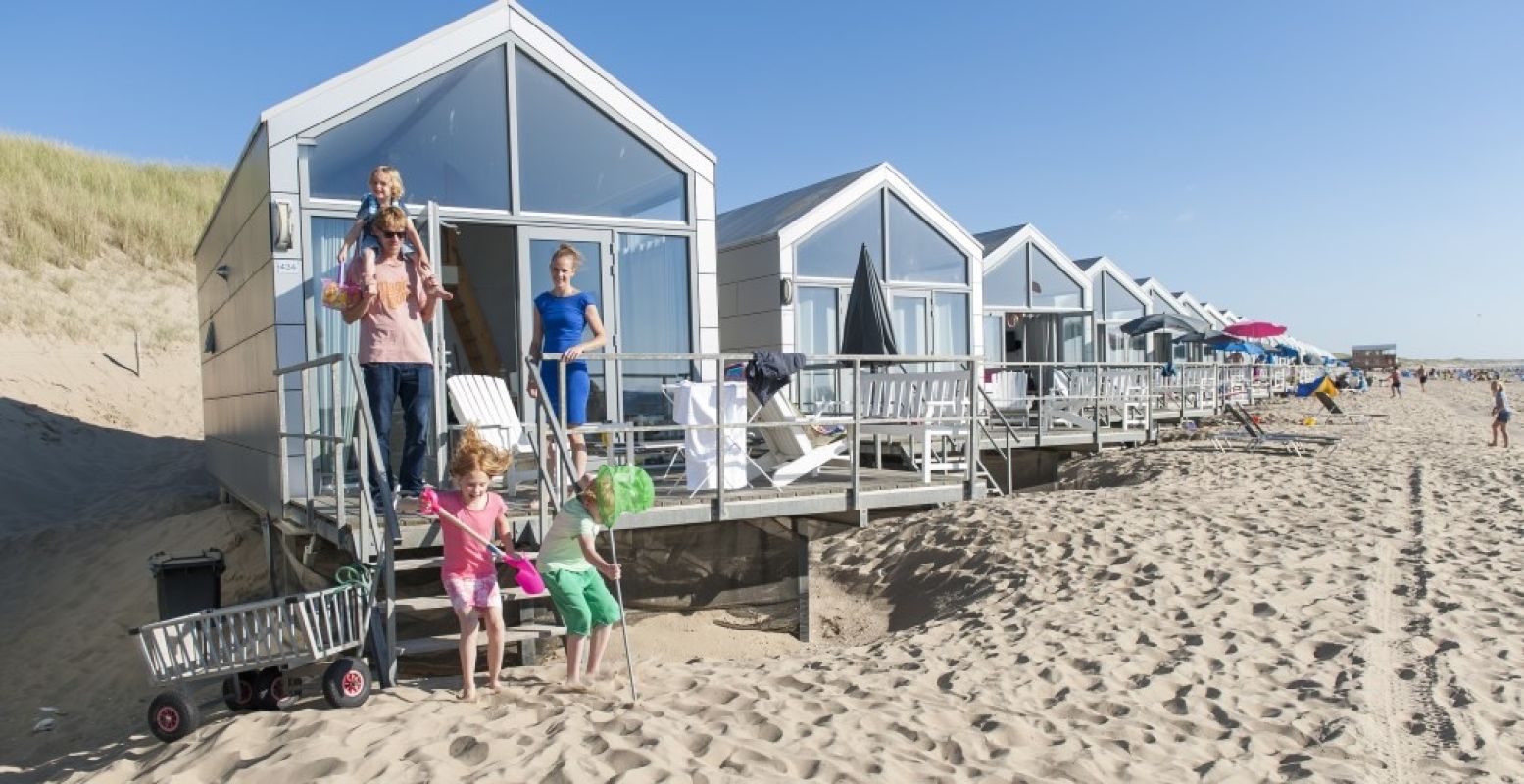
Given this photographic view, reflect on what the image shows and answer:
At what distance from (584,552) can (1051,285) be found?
48.3ft

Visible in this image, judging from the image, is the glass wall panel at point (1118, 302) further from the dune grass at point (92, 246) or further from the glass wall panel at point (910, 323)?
the dune grass at point (92, 246)

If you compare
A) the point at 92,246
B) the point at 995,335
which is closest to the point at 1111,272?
the point at 995,335

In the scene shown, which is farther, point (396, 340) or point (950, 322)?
point (950, 322)

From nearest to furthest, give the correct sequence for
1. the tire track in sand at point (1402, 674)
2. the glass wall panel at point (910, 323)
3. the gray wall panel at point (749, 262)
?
the tire track in sand at point (1402, 674) → the gray wall panel at point (749, 262) → the glass wall panel at point (910, 323)

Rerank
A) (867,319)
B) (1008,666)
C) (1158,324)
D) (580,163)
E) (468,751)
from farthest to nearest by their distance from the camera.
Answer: (1158,324) → (867,319) → (580,163) → (1008,666) → (468,751)

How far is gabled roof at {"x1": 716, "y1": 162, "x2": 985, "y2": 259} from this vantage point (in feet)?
39.8

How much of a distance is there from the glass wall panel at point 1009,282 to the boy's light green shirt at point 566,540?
1315 centimetres

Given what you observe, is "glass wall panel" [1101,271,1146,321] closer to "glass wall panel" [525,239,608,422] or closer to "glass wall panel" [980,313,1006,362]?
"glass wall panel" [980,313,1006,362]

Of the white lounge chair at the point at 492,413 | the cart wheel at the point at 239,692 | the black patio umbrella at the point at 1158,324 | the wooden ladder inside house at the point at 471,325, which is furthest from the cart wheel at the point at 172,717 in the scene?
the black patio umbrella at the point at 1158,324

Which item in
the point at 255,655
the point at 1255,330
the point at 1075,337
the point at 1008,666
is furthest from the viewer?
the point at 1255,330

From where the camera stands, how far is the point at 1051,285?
59.0 ft

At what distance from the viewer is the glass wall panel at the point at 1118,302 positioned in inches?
846

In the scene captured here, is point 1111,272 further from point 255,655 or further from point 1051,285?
point 255,655

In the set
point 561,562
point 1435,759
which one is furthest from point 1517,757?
point 561,562
